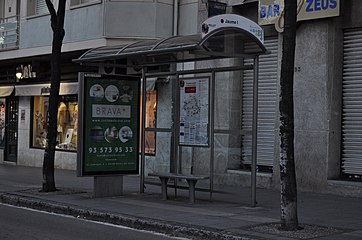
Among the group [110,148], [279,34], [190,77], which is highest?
[279,34]

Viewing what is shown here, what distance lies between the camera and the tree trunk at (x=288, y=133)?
952 centimetres

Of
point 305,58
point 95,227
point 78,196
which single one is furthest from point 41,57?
point 95,227

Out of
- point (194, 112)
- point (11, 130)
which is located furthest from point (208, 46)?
point (11, 130)

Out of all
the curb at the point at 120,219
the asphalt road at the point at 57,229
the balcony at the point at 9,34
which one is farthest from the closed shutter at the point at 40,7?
the asphalt road at the point at 57,229

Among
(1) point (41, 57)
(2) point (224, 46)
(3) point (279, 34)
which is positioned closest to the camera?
(2) point (224, 46)

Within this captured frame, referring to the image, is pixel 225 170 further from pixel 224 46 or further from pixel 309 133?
pixel 224 46

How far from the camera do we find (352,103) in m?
14.6

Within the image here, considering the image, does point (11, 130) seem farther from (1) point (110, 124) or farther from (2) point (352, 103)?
(2) point (352, 103)

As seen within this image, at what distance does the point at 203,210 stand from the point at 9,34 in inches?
576

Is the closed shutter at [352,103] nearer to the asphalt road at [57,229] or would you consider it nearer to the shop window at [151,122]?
the shop window at [151,122]

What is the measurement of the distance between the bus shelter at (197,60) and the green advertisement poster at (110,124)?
0.38 meters

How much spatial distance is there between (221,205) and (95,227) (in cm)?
305

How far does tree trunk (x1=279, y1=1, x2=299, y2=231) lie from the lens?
952cm

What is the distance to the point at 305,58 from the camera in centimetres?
1500
